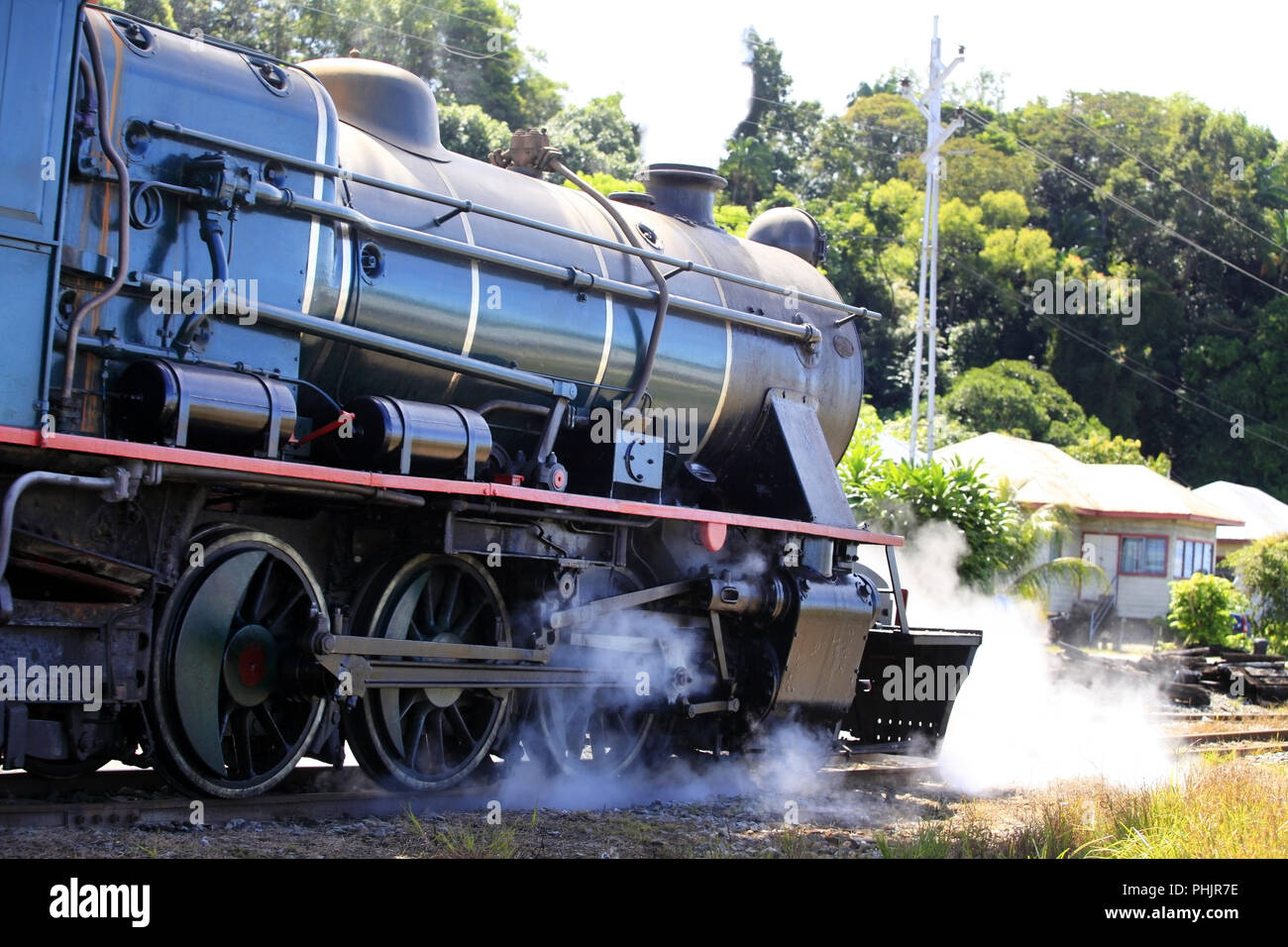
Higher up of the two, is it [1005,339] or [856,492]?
[1005,339]

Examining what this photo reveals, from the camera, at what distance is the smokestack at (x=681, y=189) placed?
987 cm

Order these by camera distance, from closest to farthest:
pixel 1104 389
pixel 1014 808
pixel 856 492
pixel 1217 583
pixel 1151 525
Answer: pixel 1014 808 → pixel 856 492 → pixel 1217 583 → pixel 1151 525 → pixel 1104 389

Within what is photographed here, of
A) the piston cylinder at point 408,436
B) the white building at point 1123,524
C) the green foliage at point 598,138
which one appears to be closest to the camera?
the piston cylinder at point 408,436

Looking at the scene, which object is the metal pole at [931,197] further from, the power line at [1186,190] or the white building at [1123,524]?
the power line at [1186,190]

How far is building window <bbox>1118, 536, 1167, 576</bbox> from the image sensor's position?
36062 mm

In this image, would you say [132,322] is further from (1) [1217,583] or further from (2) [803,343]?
(1) [1217,583]

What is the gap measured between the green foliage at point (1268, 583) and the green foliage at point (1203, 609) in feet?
2.56

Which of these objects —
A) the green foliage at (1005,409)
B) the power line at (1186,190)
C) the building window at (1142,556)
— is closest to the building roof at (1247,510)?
the green foliage at (1005,409)

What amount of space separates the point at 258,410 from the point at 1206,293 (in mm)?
57183

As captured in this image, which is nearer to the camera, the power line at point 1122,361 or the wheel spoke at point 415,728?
the wheel spoke at point 415,728

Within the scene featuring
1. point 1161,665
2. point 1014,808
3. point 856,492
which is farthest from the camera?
point 856,492


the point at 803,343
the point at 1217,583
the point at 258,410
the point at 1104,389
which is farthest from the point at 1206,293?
the point at 258,410
